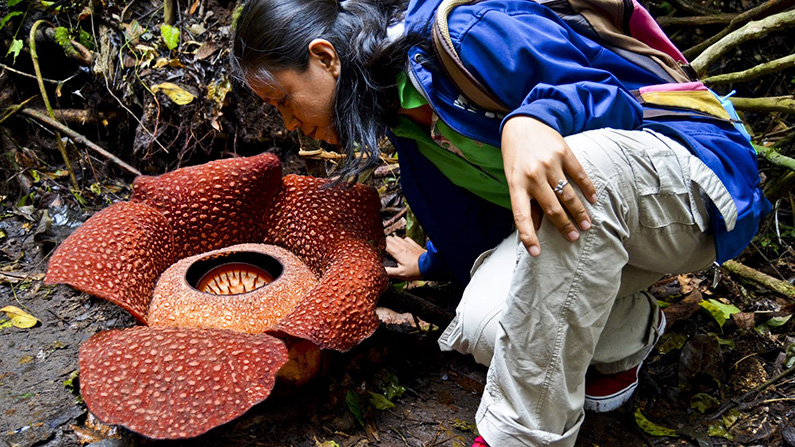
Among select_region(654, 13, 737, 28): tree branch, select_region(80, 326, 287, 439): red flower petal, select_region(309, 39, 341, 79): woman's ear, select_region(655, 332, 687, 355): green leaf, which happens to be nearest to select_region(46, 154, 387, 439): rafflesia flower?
select_region(80, 326, 287, 439): red flower petal

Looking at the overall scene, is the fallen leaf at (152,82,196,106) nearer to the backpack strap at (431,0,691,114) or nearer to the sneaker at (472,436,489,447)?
the backpack strap at (431,0,691,114)

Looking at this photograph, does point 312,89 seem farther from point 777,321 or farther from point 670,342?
point 777,321

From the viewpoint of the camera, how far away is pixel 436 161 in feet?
6.99

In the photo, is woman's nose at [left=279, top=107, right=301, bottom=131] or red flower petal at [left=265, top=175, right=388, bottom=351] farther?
woman's nose at [left=279, top=107, right=301, bottom=131]

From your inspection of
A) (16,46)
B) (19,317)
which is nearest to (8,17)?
(16,46)

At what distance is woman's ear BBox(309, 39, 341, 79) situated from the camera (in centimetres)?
183

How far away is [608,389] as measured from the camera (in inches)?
82.2

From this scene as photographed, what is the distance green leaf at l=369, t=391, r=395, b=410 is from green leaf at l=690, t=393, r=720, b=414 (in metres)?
1.06

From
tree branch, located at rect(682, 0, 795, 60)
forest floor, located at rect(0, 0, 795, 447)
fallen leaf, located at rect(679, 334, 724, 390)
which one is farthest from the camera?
tree branch, located at rect(682, 0, 795, 60)

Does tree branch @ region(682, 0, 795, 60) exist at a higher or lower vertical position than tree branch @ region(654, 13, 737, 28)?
higher

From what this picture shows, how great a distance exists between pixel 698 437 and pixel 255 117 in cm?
253

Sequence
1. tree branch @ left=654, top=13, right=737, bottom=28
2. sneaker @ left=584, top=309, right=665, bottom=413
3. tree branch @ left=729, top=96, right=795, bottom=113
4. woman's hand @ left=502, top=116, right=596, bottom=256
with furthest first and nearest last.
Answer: tree branch @ left=654, top=13, right=737, bottom=28 < tree branch @ left=729, top=96, right=795, bottom=113 < sneaker @ left=584, top=309, right=665, bottom=413 < woman's hand @ left=502, top=116, right=596, bottom=256

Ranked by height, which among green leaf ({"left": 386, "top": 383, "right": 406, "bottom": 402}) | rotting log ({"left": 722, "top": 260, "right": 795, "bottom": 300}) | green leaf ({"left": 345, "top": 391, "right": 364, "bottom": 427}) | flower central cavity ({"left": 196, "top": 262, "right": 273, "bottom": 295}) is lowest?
rotting log ({"left": 722, "top": 260, "right": 795, "bottom": 300})

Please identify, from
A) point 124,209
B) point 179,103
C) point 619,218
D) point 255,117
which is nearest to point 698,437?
point 619,218
